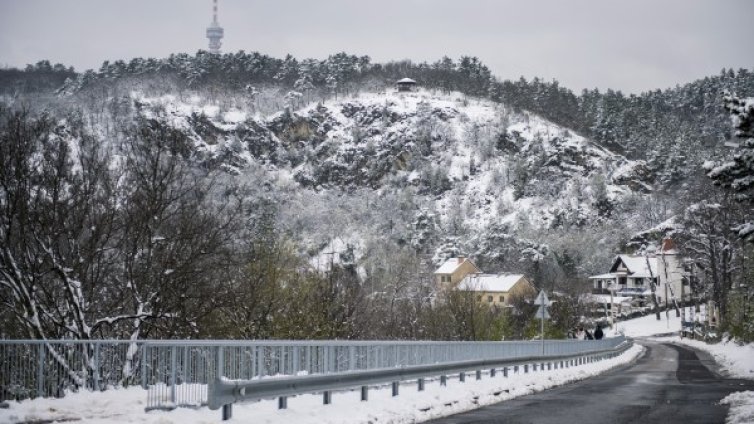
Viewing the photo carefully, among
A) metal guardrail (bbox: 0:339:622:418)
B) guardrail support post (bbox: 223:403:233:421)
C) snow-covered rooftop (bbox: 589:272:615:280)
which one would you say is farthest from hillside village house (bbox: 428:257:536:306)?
guardrail support post (bbox: 223:403:233:421)

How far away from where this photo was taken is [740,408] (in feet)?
55.4

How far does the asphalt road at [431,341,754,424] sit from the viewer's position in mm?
16203

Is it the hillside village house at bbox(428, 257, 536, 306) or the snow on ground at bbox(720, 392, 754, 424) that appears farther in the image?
the hillside village house at bbox(428, 257, 536, 306)

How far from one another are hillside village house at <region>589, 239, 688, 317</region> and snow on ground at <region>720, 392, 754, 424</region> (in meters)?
119

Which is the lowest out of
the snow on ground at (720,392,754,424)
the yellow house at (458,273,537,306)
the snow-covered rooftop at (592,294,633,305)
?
the snow on ground at (720,392,754,424)

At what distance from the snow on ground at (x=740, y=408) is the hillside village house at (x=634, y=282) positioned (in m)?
119

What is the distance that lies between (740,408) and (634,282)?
13609 centimetres

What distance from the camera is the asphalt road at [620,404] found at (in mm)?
16203

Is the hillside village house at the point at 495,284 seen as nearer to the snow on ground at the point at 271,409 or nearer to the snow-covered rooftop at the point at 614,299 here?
the snow-covered rooftop at the point at 614,299

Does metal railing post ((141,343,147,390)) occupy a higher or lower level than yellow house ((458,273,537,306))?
lower

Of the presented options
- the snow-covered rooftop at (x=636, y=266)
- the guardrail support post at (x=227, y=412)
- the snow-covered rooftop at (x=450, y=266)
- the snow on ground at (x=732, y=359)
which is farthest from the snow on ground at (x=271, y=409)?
the snow-covered rooftop at (x=450, y=266)

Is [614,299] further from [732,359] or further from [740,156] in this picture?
[740,156]

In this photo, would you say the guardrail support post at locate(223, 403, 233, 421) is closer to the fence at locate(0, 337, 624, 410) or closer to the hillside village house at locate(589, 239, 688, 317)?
the fence at locate(0, 337, 624, 410)

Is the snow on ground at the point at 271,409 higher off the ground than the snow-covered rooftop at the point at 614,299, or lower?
lower
